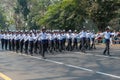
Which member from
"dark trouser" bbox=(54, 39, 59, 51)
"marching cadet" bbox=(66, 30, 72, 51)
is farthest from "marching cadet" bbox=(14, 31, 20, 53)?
"marching cadet" bbox=(66, 30, 72, 51)

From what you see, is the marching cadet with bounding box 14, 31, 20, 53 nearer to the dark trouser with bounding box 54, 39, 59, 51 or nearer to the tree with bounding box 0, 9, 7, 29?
the dark trouser with bounding box 54, 39, 59, 51

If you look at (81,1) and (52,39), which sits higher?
(81,1)

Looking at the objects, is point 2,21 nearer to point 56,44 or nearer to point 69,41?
point 69,41

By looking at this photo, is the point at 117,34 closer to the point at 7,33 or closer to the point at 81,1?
the point at 81,1

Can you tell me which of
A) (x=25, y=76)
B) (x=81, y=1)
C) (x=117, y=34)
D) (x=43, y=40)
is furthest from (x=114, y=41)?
(x=25, y=76)

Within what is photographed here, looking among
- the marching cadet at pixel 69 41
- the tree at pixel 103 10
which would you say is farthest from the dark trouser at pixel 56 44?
the tree at pixel 103 10

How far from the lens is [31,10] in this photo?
197 feet

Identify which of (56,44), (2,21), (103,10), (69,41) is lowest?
(56,44)

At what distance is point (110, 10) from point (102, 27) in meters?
2.38

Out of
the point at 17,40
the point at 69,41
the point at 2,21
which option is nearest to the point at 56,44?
the point at 69,41

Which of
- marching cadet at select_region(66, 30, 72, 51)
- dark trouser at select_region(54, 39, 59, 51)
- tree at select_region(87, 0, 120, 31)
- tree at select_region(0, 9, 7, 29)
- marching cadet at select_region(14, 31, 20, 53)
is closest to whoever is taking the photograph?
dark trouser at select_region(54, 39, 59, 51)

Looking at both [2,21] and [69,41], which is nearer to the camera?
[69,41]

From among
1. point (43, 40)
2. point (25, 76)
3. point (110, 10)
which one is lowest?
point (25, 76)

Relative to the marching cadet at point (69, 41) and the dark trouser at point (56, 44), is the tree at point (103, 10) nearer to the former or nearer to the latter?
the marching cadet at point (69, 41)
